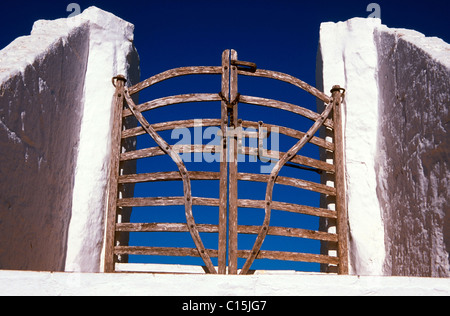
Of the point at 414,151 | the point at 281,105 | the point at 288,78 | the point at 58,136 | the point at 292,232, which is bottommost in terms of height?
the point at 292,232

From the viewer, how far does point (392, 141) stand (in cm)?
432

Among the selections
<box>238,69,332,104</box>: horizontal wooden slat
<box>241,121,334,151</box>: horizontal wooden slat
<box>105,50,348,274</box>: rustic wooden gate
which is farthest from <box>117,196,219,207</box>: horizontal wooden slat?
<box>238,69,332,104</box>: horizontal wooden slat

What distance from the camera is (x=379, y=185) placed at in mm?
4469

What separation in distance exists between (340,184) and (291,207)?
56 centimetres

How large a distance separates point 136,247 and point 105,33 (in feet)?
6.81

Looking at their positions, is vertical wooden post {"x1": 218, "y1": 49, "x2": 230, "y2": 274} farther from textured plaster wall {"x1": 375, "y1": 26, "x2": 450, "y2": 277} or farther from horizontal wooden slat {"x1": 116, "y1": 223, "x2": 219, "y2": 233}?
textured plaster wall {"x1": 375, "y1": 26, "x2": 450, "y2": 277}

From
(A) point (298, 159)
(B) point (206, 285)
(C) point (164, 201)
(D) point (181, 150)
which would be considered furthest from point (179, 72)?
(B) point (206, 285)

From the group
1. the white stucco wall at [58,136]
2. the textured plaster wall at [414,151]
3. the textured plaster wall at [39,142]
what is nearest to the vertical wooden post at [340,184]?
the textured plaster wall at [414,151]

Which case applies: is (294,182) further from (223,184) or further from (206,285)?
(206,285)

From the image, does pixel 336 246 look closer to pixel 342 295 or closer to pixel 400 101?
pixel 400 101

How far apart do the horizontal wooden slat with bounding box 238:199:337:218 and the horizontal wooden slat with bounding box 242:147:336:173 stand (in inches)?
14.6

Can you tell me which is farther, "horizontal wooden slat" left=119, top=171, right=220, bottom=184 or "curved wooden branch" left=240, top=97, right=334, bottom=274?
"horizontal wooden slat" left=119, top=171, right=220, bottom=184

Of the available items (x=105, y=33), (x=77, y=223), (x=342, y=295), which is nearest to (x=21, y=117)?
(x=77, y=223)

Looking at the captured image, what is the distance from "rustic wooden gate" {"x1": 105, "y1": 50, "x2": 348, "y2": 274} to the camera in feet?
13.3
